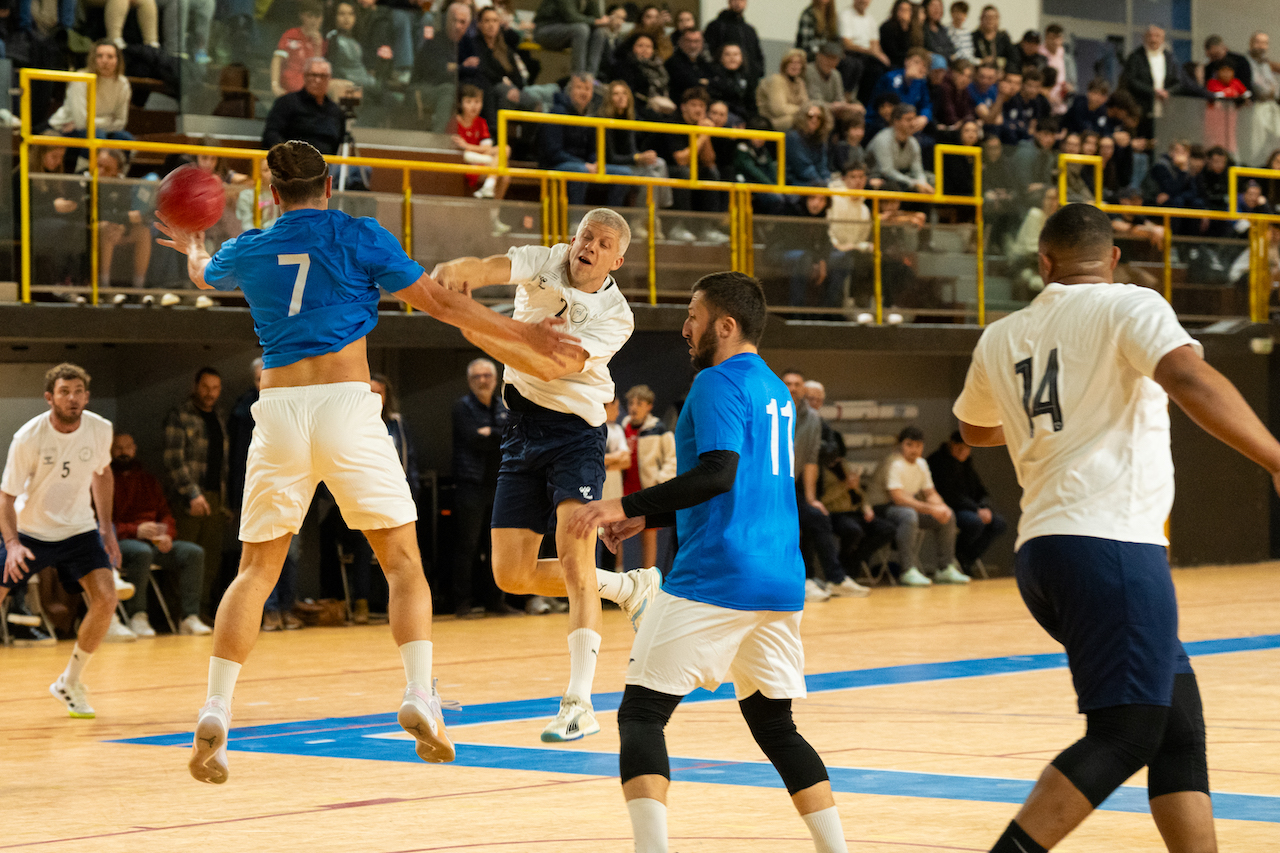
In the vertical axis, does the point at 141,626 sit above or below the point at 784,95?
below

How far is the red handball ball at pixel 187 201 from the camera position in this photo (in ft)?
22.3

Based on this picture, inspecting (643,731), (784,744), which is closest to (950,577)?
(784,744)

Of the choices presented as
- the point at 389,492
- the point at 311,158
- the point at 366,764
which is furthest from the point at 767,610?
the point at 366,764

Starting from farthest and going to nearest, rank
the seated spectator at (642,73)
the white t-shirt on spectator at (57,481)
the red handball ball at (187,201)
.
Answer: the seated spectator at (642,73) → the white t-shirt on spectator at (57,481) → the red handball ball at (187,201)

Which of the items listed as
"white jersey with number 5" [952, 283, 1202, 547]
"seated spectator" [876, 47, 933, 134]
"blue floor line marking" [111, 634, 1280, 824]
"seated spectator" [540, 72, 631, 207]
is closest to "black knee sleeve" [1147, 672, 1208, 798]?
"white jersey with number 5" [952, 283, 1202, 547]

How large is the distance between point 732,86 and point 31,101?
297 inches

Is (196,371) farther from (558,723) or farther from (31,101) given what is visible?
(558,723)

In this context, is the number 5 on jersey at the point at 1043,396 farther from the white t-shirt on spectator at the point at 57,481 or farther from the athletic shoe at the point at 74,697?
the white t-shirt on spectator at the point at 57,481

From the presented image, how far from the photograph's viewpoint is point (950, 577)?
18500mm

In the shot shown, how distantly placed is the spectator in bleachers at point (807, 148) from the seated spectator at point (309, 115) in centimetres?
516

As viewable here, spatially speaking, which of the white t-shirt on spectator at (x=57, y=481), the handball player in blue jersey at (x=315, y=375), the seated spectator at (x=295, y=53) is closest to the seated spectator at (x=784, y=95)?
the seated spectator at (x=295, y=53)

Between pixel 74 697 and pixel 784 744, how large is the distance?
5.64 m

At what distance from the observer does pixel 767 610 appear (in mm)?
4660

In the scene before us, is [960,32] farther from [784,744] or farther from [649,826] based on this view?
[649,826]
